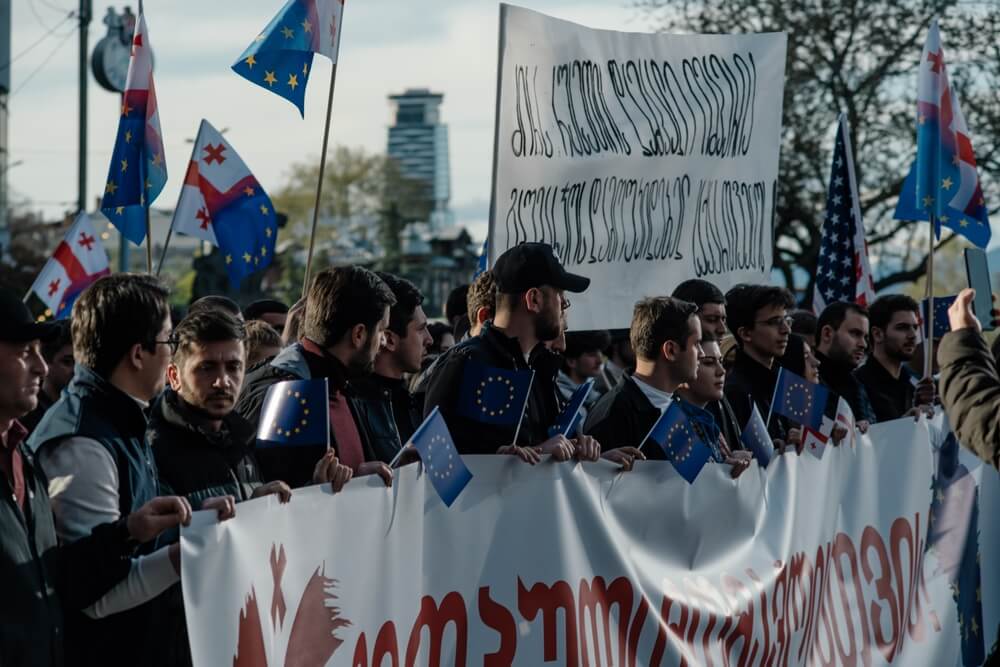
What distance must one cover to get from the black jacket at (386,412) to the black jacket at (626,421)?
696mm

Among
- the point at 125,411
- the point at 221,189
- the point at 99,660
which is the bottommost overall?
the point at 99,660

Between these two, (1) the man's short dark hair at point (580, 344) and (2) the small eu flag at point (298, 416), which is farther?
(1) the man's short dark hair at point (580, 344)

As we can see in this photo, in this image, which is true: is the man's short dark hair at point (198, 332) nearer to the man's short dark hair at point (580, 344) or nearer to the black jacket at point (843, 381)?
the black jacket at point (843, 381)

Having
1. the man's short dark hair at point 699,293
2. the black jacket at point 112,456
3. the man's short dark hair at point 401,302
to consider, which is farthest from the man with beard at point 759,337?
the black jacket at point 112,456

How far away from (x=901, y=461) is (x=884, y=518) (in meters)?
0.35

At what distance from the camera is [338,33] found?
766cm

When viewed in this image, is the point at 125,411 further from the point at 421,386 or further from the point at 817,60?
the point at 817,60

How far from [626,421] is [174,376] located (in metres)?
2.20

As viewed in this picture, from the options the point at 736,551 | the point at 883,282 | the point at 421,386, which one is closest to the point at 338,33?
the point at 421,386

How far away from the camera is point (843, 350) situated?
348 inches

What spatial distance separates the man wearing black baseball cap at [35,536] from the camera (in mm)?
3604

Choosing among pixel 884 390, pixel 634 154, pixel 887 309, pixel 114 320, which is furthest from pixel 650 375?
pixel 887 309

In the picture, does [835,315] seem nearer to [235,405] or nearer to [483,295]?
[483,295]

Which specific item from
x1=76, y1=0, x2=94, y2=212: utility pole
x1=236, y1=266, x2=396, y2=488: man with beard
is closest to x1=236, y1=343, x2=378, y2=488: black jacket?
x1=236, y1=266, x2=396, y2=488: man with beard
